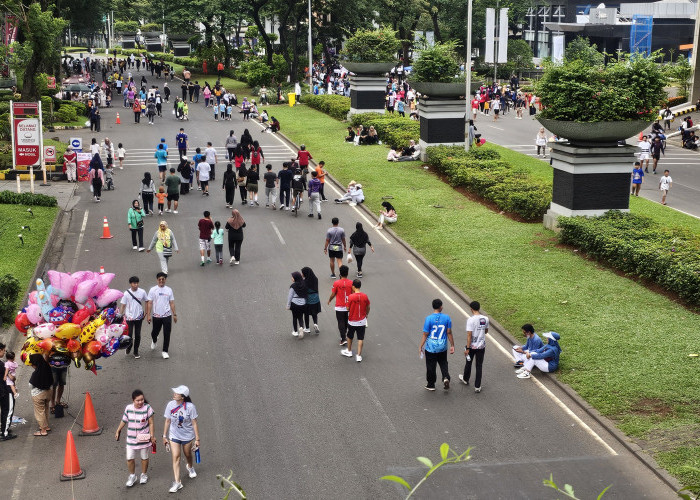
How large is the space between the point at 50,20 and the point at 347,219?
22275 millimetres

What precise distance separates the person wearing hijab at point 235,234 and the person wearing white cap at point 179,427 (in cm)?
1083

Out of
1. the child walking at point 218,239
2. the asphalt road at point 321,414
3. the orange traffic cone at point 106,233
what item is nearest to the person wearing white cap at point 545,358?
the asphalt road at point 321,414

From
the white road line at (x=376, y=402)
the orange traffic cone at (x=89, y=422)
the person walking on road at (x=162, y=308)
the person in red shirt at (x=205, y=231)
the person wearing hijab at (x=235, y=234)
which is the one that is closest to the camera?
the orange traffic cone at (x=89, y=422)

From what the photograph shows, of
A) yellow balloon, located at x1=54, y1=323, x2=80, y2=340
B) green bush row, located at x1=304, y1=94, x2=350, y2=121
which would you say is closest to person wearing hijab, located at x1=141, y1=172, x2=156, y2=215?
yellow balloon, located at x1=54, y1=323, x2=80, y2=340

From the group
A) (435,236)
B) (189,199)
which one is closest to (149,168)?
(189,199)

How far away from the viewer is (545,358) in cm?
1577

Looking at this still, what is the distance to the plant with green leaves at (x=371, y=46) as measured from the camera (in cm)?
4778

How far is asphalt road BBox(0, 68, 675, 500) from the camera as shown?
39.6ft

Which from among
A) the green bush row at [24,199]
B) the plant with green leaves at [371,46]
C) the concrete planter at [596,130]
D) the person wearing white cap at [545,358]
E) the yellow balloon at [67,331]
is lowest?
the person wearing white cap at [545,358]

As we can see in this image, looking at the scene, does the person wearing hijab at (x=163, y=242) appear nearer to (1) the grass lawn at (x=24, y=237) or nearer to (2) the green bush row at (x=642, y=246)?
(1) the grass lawn at (x=24, y=237)

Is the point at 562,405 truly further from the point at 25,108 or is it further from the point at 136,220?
the point at 25,108

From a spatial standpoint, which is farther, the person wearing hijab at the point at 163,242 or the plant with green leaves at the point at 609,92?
the plant with green leaves at the point at 609,92

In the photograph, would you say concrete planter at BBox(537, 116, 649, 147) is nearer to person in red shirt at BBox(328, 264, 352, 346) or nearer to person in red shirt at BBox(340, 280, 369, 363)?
person in red shirt at BBox(328, 264, 352, 346)

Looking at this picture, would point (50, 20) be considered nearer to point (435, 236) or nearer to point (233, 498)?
point (435, 236)
